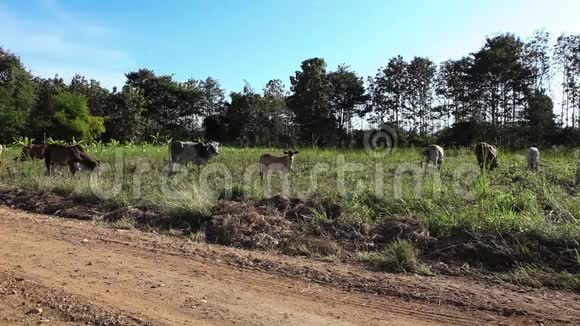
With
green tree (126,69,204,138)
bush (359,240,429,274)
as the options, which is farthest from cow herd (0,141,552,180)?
green tree (126,69,204,138)

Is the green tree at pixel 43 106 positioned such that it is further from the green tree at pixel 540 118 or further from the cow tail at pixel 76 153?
the green tree at pixel 540 118

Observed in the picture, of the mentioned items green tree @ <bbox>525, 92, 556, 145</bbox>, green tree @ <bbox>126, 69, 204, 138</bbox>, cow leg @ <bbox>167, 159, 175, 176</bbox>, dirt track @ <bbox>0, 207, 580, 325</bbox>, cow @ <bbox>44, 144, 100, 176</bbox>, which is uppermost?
green tree @ <bbox>126, 69, 204, 138</bbox>

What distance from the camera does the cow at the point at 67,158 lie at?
574 inches

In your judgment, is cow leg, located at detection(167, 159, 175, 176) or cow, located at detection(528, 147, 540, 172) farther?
cow leg, located at detection(167, 159, 175, 176)

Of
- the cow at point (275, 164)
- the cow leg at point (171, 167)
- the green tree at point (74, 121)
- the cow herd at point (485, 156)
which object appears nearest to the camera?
the cow herd at point (485, 156)

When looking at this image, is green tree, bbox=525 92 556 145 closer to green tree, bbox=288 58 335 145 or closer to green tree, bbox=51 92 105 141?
green tree, bbox=288 58 335 145

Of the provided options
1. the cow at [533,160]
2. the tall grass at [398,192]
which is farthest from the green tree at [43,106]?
the cow at [533,160]

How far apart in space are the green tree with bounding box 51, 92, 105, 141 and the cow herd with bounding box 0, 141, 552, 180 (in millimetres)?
20683

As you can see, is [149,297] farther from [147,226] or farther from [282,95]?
[282,95]

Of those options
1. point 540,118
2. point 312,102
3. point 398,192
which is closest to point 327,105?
point 312,102

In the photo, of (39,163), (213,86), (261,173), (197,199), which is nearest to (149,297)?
(197,199)

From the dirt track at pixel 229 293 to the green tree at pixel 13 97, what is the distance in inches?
1341

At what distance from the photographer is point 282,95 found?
42.7 meters

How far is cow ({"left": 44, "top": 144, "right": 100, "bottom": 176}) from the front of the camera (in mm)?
14578
